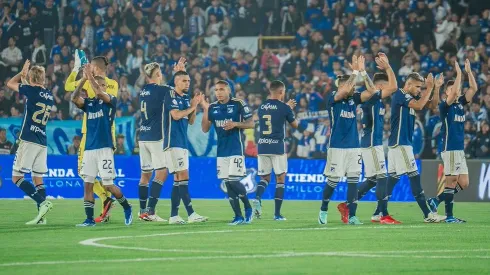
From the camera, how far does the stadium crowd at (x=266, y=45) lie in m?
29.9

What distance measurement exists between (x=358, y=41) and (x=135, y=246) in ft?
64.9

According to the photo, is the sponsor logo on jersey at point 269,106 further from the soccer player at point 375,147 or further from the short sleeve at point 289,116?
the soccer player at point 375,147

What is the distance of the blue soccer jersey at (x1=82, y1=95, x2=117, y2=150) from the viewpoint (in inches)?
645

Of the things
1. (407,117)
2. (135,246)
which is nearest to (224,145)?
(407,117)

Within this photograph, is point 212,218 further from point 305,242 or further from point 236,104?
point 305,242

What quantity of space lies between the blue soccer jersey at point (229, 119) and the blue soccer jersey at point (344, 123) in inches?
56.3

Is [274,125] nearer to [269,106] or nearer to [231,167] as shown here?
[269,106]

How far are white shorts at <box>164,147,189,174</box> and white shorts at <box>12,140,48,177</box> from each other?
2.11m

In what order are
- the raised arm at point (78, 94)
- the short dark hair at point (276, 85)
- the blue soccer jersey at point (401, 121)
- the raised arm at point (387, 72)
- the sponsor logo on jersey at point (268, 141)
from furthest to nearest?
the sponsor logo on jersey at point (268, 141), the short dark hair at point (276, 85), the blue soccer jersey at point (401, 121), the raised arm at point (387, 72), the raised arm at point (78, 94)

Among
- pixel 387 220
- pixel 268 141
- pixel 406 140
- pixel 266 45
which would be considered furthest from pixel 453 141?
pixel 266 45

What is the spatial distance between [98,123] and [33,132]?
1.77 meters

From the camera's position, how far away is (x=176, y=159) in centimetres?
1772

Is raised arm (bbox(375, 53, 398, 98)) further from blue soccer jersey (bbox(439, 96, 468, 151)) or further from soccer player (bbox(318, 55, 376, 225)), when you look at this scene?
blue soccer jersey (bbox(439, 96, 468, 151))

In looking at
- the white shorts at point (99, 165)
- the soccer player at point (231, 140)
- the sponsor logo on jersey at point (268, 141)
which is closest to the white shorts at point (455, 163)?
the sponsor logo on jersey at point (268, 141)
